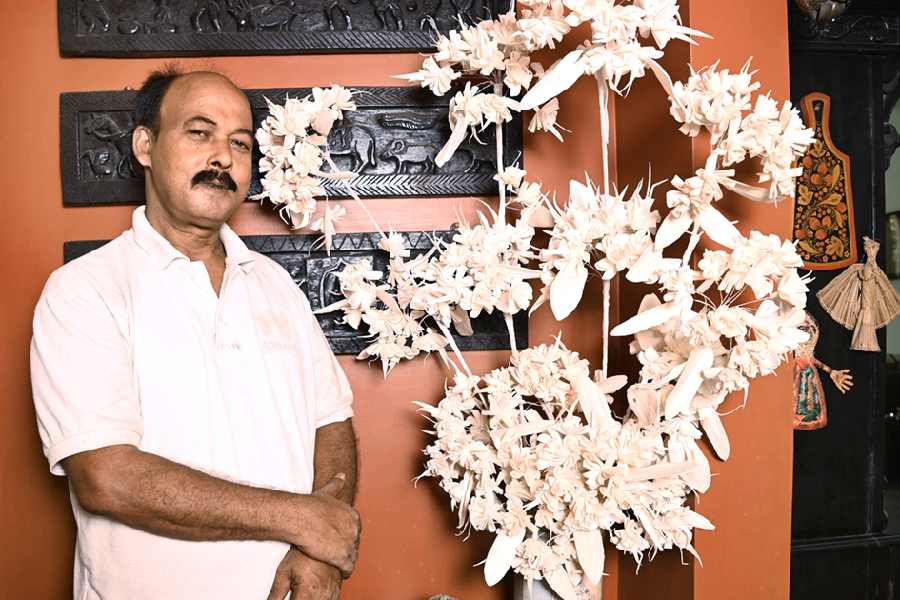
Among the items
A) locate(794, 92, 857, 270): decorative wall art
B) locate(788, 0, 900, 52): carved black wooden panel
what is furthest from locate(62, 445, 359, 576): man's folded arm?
locate(788, 0, 900, 52): carved black wooden panel

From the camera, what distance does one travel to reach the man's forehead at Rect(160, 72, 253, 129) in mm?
1555

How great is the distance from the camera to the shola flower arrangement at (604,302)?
1.30m

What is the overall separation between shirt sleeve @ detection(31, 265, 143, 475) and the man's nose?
34cm

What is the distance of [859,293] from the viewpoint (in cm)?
297

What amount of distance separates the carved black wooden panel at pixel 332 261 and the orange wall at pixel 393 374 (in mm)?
48

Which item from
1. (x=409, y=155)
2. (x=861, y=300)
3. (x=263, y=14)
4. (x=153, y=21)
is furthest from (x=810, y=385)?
(x=153, y=21)

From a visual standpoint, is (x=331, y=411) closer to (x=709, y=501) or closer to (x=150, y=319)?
(x=150, y=319)

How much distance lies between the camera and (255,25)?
1.86m

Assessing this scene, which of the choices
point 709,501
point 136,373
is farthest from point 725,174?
point 136,373

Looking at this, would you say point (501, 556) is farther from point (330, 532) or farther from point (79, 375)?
point (79, 375)

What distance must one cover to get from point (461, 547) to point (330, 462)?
0.49m

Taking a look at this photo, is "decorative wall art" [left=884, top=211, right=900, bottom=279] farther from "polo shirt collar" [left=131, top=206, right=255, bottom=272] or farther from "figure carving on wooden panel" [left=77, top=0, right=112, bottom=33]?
"figure carving on wooden panel" [left=77, top=0, right=112, bottom=33]

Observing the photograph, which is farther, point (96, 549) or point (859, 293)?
point (859, 293)

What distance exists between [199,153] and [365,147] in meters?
0.47
